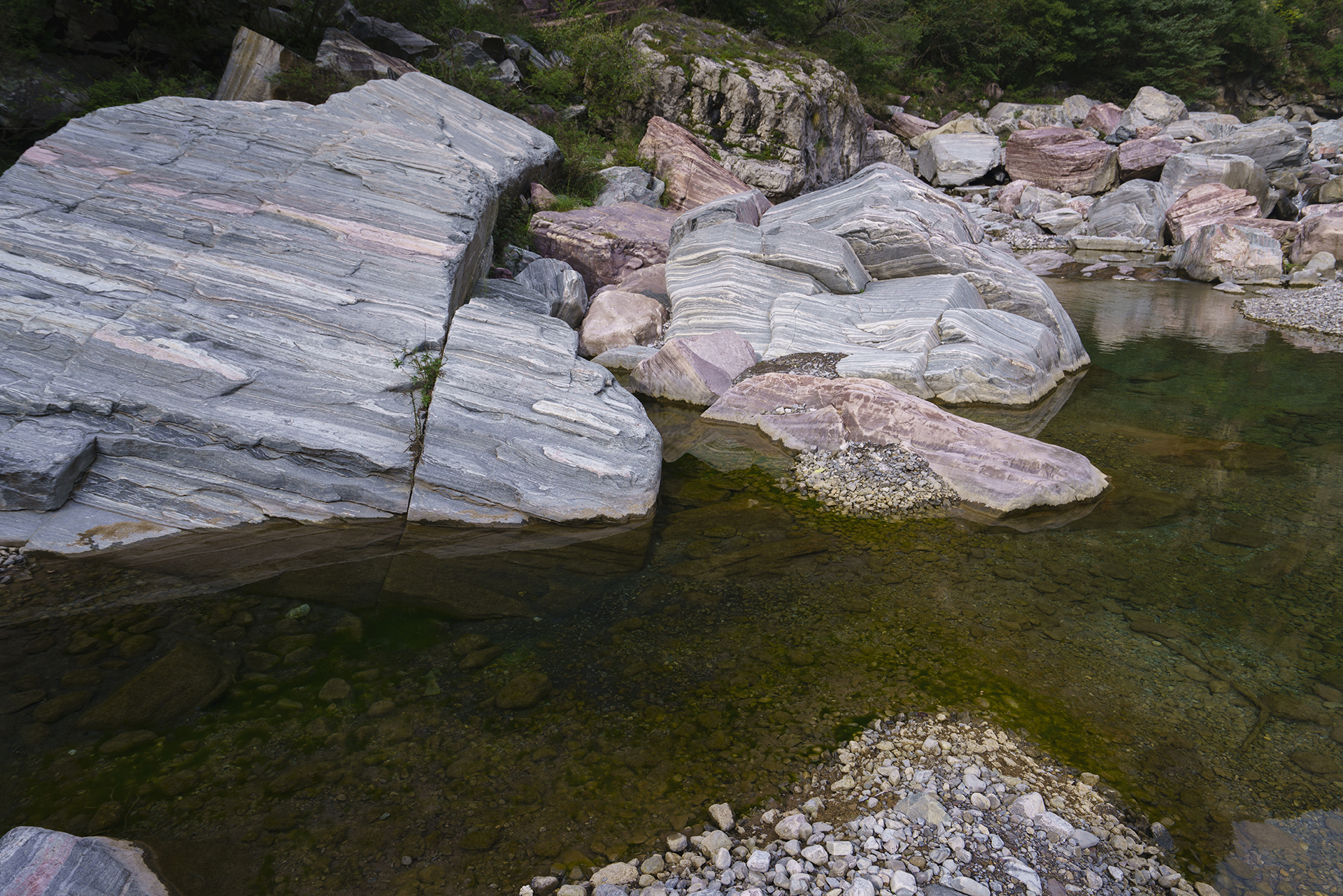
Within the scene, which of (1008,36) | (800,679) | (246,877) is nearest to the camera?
(246,877)

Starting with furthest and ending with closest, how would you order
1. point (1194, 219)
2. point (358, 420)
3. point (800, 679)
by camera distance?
point (1194, 219), point (358, 420), point (800, 679)

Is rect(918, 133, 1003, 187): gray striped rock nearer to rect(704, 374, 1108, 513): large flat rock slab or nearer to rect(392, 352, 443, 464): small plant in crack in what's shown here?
rect(704, 374, 1108, 513): large flat rock slab

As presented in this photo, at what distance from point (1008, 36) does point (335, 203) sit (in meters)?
41.5

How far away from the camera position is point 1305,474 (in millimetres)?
7430

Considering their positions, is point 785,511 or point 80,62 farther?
point 80,62

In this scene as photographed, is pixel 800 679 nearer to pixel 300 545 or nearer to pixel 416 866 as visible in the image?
pixel 416 866

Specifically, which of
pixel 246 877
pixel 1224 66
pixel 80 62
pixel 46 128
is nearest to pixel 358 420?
pixel 246 877

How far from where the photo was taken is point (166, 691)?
13.1ft

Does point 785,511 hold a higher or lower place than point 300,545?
higher

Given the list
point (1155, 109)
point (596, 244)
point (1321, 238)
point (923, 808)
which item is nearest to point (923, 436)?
point (923, 808)

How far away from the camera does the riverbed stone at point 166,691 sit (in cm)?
379

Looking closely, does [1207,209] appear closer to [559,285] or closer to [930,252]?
[930,252]

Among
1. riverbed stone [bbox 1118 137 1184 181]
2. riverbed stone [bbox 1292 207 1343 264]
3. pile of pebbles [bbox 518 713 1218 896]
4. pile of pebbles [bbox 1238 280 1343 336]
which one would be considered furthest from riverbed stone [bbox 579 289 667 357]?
riverbed stone [bbox 1118 137 1184 181]

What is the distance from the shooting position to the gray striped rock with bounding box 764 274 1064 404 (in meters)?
8.92
